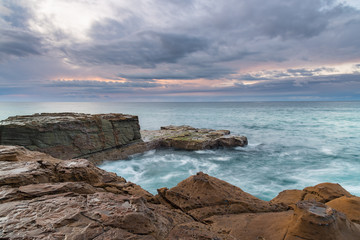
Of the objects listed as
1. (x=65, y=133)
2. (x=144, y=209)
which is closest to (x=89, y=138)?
(x=65, y=133)

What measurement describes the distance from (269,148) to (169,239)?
21591mm

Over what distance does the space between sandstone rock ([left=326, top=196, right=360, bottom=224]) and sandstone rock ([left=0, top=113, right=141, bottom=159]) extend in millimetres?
14807

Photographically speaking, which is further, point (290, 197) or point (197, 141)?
A: point (197, 141)

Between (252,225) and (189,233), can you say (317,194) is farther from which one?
(189,233)

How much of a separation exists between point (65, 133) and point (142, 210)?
13689mm

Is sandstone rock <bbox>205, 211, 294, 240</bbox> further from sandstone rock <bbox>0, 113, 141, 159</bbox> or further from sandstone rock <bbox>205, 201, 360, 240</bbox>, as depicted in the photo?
sandstone rock <bbox>0, 113, 141, 159</bbox>

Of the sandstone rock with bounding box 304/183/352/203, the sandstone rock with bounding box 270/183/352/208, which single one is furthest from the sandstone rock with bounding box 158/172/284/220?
the sandstone rock with bounding box 304/183/352/203

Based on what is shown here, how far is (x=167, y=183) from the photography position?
42.5ft

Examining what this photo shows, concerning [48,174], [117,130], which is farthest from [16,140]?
[48,174]

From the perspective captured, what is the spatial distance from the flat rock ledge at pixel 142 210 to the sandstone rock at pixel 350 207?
0.02 metres

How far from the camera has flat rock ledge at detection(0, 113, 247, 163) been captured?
12617 mm

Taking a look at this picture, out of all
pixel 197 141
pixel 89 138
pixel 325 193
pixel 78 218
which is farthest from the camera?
pixel 197 141

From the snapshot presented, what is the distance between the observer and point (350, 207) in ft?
14.0

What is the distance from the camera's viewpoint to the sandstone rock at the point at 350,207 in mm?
4059
